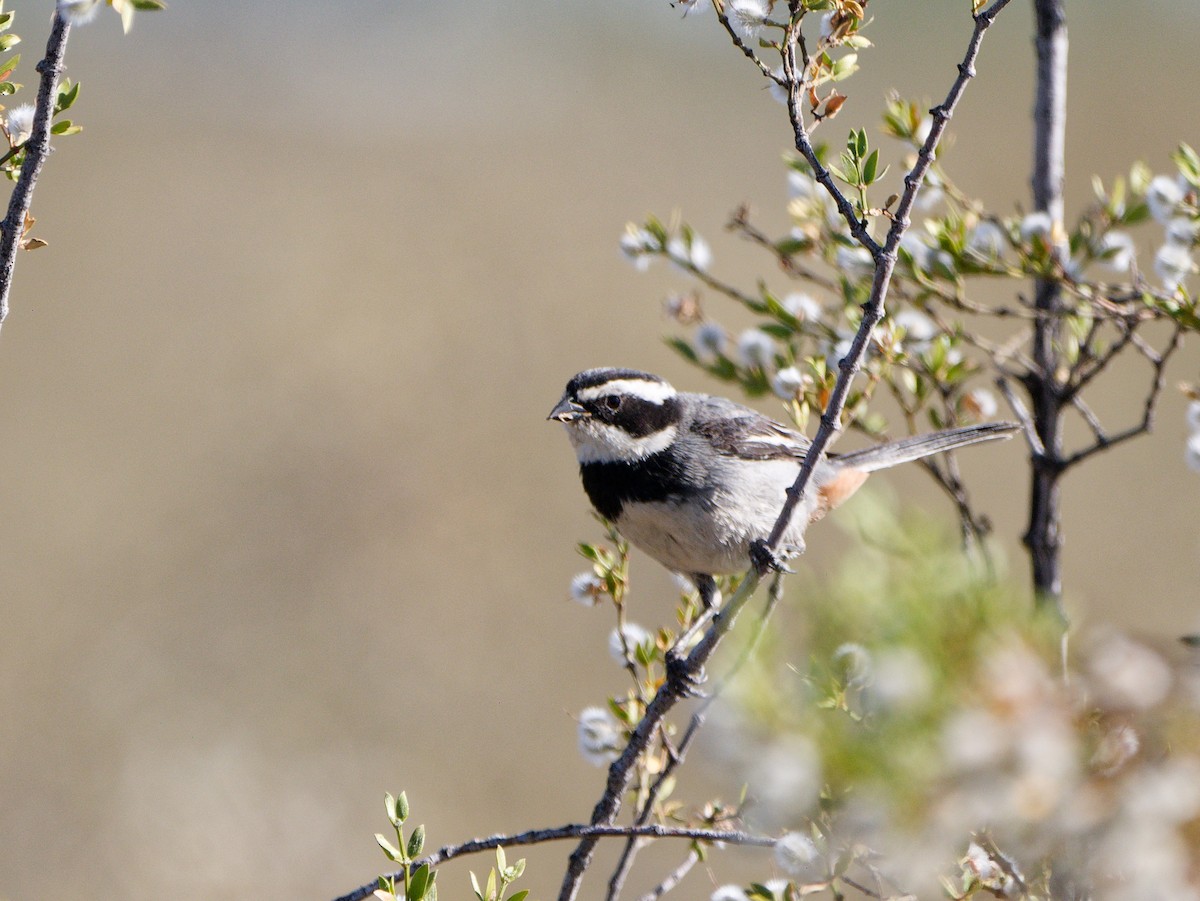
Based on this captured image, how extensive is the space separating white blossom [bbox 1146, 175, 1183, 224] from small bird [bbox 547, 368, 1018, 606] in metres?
1.13

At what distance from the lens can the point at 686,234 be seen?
4.67 m

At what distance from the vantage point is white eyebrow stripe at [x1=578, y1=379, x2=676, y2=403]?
4777 mm

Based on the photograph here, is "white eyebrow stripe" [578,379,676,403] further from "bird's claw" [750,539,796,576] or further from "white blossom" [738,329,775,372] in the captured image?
"bird's claw" [750,539,796,576]

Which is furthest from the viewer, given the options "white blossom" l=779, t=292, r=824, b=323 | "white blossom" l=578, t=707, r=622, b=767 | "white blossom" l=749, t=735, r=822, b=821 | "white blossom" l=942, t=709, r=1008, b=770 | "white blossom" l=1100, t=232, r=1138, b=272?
"white blossom" l=779, t=292, r=824, b=323

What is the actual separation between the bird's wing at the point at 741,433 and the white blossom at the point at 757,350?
1.27ft

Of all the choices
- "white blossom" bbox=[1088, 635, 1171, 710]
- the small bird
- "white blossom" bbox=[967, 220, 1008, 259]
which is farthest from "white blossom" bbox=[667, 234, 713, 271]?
"white blossom" bbox=[1088, 635, 1171, 710]

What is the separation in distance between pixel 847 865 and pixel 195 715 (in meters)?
8.95

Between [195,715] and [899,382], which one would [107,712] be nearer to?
[195,715]

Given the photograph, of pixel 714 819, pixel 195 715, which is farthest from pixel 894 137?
pixel 195 715

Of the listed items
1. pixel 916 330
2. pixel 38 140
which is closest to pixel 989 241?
pixel 916 330

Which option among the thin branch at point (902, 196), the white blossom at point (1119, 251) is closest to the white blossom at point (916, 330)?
the white blossom at point (1119, 251)

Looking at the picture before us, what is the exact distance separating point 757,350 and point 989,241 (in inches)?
36.8

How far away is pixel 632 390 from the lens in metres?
4.84

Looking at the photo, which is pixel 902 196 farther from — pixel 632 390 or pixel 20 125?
pixel 632 390
